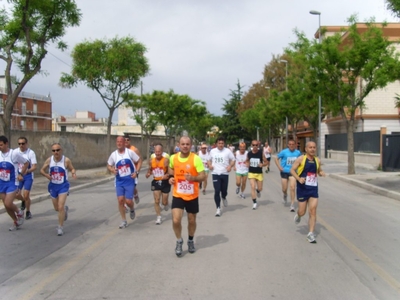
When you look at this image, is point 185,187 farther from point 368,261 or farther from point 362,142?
point 362,142

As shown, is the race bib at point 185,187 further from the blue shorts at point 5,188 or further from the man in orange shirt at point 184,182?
the blue shorts at point 5,188

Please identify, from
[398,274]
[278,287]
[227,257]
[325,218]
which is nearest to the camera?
[278,287]

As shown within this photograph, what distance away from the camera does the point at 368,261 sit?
22.0ft

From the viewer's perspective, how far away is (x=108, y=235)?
8578 mm

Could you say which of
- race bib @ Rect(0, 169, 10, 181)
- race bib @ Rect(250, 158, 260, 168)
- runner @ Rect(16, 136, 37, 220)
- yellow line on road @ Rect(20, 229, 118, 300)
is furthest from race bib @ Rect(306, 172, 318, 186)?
runner @ Rect(16, 136, 37, 220)

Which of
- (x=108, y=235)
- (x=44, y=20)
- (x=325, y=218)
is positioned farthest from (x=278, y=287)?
(x=44, y=20)

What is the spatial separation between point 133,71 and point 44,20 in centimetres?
885

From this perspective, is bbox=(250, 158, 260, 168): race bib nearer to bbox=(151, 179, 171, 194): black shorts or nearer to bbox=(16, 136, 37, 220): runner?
bbox=(151, 179, 171, 194): black shorts

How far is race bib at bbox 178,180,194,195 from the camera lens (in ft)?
22.5

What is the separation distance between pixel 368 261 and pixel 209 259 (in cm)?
228

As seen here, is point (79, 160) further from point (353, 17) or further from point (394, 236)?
point (394, 236)

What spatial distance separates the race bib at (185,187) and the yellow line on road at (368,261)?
2709 millimetres

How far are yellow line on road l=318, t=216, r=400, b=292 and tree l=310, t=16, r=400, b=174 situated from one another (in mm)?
13926

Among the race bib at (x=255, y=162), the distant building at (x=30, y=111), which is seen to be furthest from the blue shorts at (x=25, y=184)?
the distant building at (x=30, y=111)
